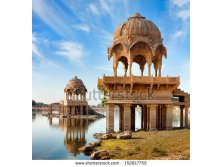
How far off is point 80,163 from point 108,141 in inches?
224

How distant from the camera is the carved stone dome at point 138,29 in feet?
67.9

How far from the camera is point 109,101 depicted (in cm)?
2016

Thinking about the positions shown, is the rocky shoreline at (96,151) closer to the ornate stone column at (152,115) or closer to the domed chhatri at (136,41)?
the ornate stone column at (152,115)

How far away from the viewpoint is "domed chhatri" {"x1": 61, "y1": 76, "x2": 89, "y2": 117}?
160ft

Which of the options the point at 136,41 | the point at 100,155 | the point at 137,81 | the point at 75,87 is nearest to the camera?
the point at 100,155

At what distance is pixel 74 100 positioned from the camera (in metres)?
49.2

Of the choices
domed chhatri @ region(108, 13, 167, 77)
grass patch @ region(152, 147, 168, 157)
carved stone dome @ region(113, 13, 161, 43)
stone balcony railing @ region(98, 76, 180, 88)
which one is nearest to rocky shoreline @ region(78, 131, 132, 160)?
grass patch @ region(152, 147, 168, 157)

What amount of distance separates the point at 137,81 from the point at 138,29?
144 inches

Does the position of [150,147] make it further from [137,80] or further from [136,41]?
[136,41]

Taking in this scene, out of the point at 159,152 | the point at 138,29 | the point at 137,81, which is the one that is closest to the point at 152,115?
the point at 137,81

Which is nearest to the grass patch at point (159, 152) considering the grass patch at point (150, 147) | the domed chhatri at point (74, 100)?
the grass patch at point (150, 147)
